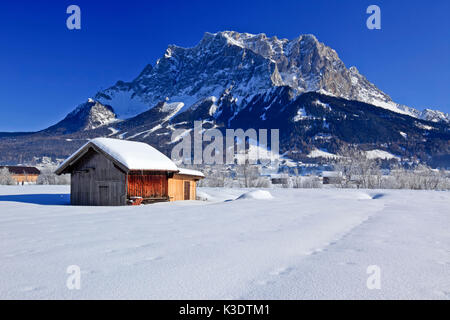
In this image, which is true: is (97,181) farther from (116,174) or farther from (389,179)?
(389,179)

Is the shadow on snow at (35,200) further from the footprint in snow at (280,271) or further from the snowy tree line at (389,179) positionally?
the snowy tree line at (389,179)

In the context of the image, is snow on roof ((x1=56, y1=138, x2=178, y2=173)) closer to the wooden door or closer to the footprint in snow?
the wooden door

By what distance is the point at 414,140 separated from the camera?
470 ft

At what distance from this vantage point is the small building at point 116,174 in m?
17.8

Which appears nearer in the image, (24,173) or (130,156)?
(130,156)

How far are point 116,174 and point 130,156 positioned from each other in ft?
4.85

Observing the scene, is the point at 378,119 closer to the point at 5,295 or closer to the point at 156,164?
the point at 156,164

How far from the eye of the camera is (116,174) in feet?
59.4

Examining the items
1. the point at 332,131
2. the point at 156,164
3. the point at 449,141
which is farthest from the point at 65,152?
A: the point at 449,141

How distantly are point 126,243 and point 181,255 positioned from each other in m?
1.48

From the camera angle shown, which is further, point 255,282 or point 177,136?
point 177,136

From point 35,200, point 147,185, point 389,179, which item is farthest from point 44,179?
point 389,179

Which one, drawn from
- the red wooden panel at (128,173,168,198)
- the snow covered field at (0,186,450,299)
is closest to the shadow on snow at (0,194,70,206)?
the red wooden panel at (128,173,168,198)
